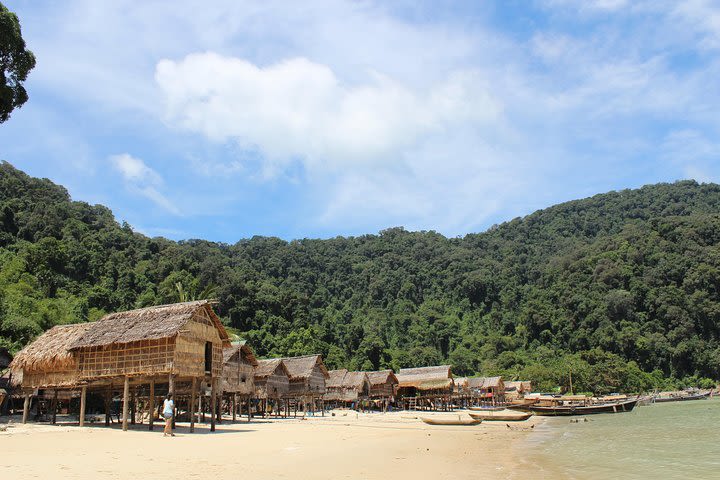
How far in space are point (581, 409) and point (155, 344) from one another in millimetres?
33777

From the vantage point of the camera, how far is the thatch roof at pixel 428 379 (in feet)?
176

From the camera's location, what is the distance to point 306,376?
38.3m

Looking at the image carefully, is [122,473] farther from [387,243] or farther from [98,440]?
[387,243]

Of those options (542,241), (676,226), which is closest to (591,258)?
(676,226)

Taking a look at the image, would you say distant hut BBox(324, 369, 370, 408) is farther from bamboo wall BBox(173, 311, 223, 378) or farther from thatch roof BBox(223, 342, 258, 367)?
bamboo wall BBox(173, 311, 223, 378)

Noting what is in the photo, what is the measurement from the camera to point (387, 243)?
431 ft

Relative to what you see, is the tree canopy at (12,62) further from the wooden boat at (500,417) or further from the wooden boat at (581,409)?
the wooden boat at (581,409)

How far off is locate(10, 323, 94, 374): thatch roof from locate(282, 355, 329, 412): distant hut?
1649 centimetres

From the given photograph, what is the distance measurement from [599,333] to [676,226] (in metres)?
28.3

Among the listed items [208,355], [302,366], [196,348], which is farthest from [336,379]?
[196,348]

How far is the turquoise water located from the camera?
47.6ft

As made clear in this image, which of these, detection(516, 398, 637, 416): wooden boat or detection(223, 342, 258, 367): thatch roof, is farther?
detection(516, 398, 637, 416): wooden boat

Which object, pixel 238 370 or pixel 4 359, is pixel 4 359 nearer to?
pixel 4 359

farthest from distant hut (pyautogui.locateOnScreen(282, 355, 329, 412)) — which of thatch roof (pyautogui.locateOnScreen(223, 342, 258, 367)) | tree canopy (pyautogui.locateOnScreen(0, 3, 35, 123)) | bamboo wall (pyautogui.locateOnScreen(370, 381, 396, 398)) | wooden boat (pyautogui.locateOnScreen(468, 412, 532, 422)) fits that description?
tree canopy (pyautogui.locateOnScreen(0, 3, 35, 123))
